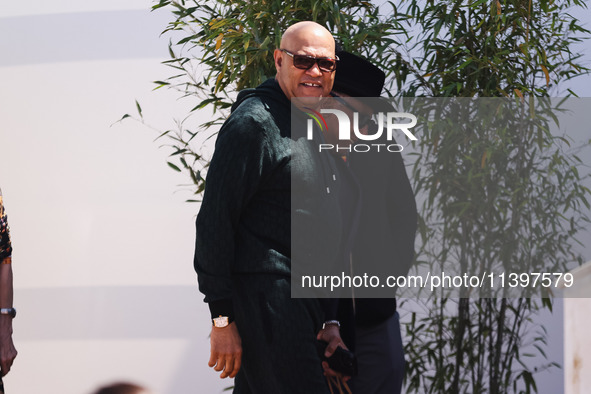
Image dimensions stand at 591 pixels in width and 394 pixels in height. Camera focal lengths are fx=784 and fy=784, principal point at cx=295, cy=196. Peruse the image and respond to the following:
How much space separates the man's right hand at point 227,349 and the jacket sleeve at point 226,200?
46 mm

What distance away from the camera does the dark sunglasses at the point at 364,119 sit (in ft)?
7.85

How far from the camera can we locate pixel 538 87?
3.66m

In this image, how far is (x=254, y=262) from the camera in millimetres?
1964

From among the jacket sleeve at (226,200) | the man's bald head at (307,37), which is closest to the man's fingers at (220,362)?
the jacket sleeve at (226,200)

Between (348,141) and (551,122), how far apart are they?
1767 millimetres

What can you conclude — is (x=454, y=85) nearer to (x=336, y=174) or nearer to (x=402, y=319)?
(x=402, y=319)

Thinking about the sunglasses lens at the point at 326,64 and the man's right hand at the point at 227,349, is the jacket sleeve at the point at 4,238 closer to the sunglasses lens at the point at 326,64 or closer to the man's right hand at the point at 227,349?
the man's right hand at the point at 227,349

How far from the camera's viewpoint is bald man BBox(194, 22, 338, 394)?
1926 millimetres

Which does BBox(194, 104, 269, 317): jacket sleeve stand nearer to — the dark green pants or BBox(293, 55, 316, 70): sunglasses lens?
the dark green pants

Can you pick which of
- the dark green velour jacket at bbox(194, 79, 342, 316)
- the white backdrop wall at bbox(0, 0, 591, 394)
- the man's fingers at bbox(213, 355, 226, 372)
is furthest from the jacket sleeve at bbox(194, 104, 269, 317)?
the white backdrop wall at bbox(0, 0, 591, 394)

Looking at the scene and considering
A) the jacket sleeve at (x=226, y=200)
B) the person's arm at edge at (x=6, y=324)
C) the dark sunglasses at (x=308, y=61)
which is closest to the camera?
the jacket sleeve at (x=226, y=200)

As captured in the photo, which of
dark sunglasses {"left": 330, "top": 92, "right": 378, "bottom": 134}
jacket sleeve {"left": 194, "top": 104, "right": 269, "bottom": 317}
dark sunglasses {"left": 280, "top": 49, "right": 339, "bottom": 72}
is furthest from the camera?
dark sunglasses {"left": 330, "top": 92, "right": 378, "bottom": 134}

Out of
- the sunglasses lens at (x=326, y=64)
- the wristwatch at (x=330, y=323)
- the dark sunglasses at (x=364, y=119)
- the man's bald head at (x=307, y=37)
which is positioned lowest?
the wristwatch at (x=330, y=323)

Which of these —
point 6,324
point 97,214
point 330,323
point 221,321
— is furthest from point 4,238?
point 97,214
